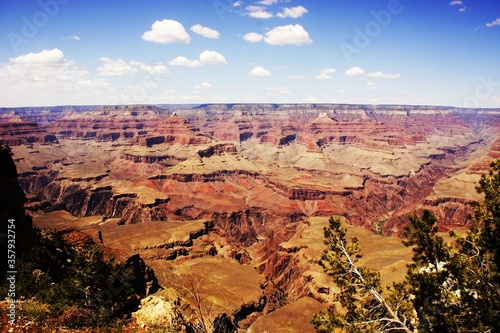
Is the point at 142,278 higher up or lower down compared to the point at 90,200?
higher up

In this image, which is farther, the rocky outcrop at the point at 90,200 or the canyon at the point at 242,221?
the rocky outcrop at the point at 90,200

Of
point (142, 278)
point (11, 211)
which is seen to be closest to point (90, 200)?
point (142, 278)

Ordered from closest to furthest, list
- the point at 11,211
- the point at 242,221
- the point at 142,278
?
the point at 11,211, the point at 142,278, the point at 242,221

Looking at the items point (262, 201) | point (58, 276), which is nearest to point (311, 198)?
point (262, 201)

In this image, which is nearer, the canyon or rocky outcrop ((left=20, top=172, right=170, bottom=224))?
the canyon

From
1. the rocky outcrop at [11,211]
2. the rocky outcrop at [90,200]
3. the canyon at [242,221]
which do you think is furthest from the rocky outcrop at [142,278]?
the rocky outcrop at [90,200]

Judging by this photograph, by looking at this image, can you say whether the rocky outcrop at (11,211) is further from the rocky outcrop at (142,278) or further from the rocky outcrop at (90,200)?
the rocky outcrop at (90,200)

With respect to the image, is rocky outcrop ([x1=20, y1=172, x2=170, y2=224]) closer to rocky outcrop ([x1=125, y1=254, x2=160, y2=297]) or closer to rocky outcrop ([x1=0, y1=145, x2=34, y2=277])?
rocky outcrop ([x1=125, y1=254, x2=160, y2=297])

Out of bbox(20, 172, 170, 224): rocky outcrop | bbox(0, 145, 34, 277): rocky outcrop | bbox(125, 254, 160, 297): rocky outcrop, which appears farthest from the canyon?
bbox(0, 145, 34, 277): rocky outcrop

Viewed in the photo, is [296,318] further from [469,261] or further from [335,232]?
[469,261]

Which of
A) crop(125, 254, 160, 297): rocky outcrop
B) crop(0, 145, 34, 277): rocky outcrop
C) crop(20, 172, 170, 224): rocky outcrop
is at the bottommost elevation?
crop(20, 172, 170, 224): rocky outcrop

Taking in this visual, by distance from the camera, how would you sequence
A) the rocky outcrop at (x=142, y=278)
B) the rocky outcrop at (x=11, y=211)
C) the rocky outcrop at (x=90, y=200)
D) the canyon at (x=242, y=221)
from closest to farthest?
the rocky outcrop at (x=11, y=211) → the rocky outcrop at (x=142, y=278) → the canyon at (x=242, y=221) → the rocky outcrop at (x=90, y=200)

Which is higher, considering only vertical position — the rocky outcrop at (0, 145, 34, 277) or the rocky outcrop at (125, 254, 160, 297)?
the rocky outcrop at (0, 145, 34, 277)

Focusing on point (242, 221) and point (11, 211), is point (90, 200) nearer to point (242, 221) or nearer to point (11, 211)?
point (242, 221)
